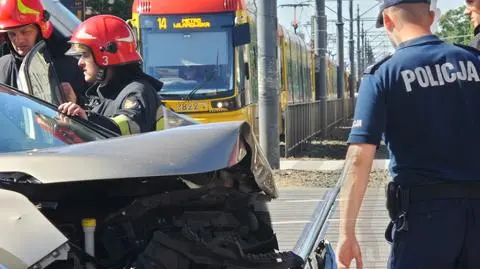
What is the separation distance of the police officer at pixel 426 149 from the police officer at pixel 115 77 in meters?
1.82

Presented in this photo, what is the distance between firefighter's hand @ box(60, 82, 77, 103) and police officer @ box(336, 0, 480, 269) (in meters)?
2.76

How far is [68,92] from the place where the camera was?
566 cm

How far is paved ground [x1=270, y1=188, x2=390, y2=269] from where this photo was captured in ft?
15.8

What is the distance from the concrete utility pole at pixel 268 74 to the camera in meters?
13.4

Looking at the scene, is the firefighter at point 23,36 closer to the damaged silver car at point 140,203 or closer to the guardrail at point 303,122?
the damaged silver car at point 140,203

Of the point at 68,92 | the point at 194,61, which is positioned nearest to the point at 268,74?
the point at 194,61

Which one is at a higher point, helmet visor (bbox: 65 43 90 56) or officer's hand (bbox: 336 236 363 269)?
helmet visor (bbox: 65 43 90 56)

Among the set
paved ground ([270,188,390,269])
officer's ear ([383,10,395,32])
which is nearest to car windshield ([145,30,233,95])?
paved ground ([270,188,390,269])

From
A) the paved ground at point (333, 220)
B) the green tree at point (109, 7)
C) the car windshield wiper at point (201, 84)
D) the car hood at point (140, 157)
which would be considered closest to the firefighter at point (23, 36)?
the paved ground at point (333, 220)

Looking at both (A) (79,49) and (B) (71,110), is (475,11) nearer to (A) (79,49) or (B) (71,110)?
(A) (79,49)

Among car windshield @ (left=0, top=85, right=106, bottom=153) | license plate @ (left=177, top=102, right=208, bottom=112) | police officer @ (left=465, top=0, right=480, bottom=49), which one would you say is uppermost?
police officer @ (left=465, top=0, right=480, bottom=49)

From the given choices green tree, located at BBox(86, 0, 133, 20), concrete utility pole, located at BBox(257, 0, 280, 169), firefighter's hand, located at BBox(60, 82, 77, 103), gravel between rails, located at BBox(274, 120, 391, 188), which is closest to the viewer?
firefighter's hand, located at BBox(60, 82, 77, 103)

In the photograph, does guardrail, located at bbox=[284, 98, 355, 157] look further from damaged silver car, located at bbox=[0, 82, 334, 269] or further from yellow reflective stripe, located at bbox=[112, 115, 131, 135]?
damaged silver car, located at bbox=[0, 82, 334, 269]

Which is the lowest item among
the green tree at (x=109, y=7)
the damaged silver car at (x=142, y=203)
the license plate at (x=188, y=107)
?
the license plate at (x=188, y=107)
